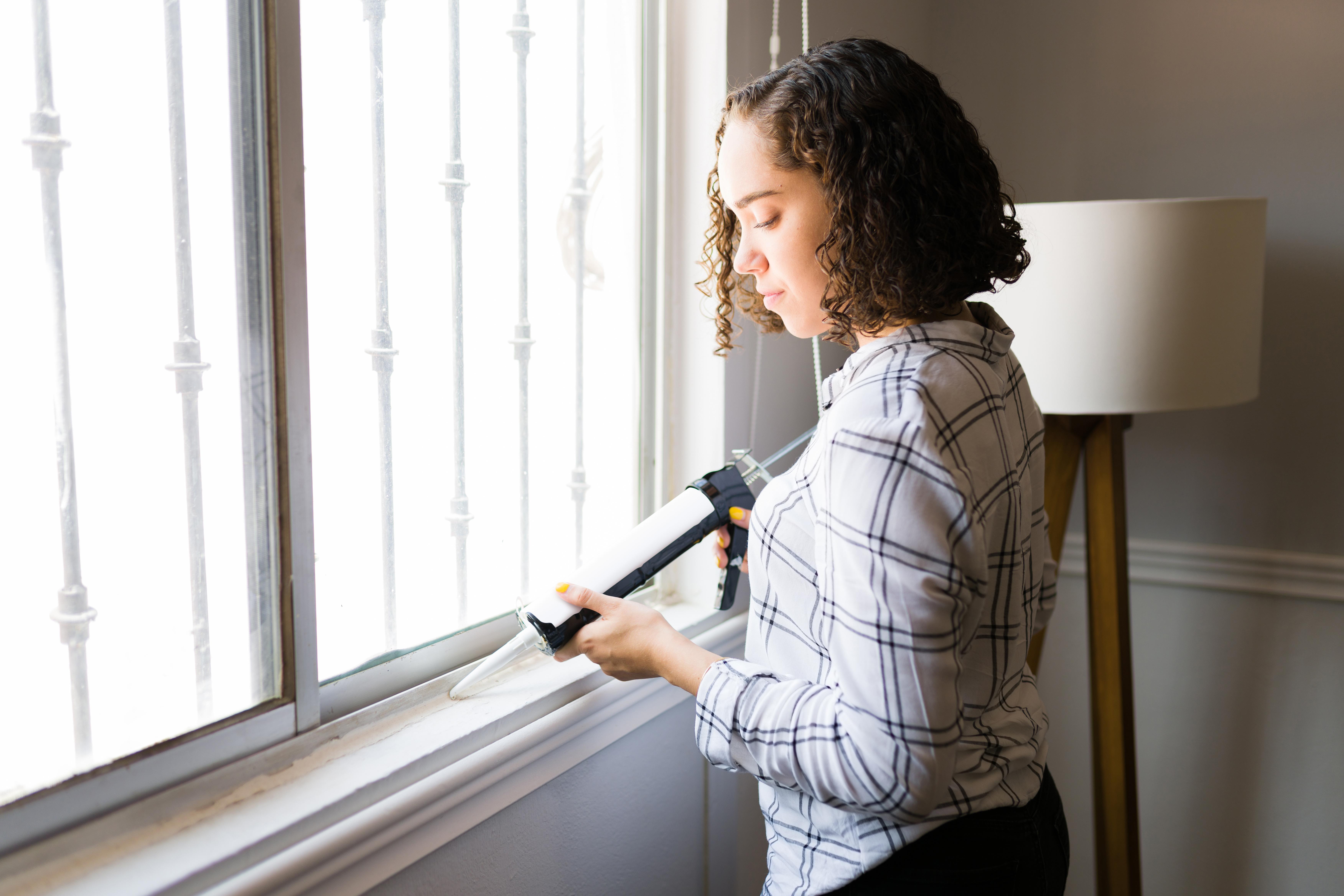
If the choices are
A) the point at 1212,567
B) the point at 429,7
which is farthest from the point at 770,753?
the point at 1212,567

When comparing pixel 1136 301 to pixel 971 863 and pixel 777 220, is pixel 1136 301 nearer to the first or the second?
pixel 777 220

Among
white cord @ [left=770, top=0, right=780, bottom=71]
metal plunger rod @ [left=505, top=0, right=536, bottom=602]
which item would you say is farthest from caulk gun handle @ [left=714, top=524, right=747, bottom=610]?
white cord @ [left=770, top=0, right=780, bottom=71]

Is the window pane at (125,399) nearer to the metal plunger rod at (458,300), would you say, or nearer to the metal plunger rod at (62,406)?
the metal plunger rod at (62,406)

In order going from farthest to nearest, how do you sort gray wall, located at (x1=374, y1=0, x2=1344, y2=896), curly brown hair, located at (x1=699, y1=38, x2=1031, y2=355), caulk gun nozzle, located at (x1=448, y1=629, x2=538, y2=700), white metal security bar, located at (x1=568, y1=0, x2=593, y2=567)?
gray wall, located at (x1=374, y1=0, x2=1344, y2=896)
white metal security bar, located at (x1=568, y1=0, x2=593, y2=567)
caulk gun nozzle, located at (x1=448, y1=629, x2=538, y2=700)
curly brown hair, located at (x1=699, y1=38, x2=1031, y2=355)

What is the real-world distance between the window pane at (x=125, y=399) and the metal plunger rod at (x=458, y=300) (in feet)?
0.96

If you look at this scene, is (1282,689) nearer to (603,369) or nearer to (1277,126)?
(1277,126)

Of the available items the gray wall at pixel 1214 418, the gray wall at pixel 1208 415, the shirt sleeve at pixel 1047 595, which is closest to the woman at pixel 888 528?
the shirt sleeve at pixel 1047 595

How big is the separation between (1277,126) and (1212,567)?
806mm

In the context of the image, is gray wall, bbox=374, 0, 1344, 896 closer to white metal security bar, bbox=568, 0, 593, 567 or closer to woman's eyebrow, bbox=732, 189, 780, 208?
white metal security bar, bbox=568, 0, 593, 567

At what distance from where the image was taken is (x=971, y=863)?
0.75 metres

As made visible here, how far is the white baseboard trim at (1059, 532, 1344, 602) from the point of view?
65.9 inches

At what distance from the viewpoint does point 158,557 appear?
77 centimetres

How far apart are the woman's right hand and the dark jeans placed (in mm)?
322

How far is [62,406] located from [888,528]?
0.61 m
